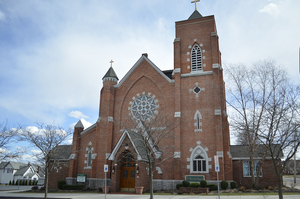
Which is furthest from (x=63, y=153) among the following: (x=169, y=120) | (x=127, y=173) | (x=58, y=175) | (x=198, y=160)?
(x=198, y=160)

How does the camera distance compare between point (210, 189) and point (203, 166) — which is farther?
point (203, 166)

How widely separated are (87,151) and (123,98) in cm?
748

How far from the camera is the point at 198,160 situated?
25328 mm

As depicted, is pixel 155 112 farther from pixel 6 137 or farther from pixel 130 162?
pixel 6 137

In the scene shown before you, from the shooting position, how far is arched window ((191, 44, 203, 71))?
2827cm

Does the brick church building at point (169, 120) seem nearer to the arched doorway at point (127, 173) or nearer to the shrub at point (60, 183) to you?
the arched doorway at point (127, 173)

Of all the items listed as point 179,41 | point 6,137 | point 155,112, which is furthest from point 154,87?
point 6,137

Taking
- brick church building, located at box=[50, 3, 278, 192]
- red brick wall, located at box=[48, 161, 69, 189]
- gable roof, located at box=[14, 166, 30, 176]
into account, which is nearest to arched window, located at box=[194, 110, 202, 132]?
brick church building, located at box=[50, 3, 278, 192]

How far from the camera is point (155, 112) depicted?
28125 millimetres

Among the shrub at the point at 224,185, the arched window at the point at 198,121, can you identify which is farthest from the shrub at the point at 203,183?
the arched window at the point at 198,121

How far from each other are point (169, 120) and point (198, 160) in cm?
499

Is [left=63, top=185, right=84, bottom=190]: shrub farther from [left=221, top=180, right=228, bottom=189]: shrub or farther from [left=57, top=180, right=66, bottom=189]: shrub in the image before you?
[left=221, top=180, right=228, bottom=189]: shrub

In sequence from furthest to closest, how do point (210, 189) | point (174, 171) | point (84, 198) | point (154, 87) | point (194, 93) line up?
point (154, 87), point (194, 93), point (174, 171), point (210, 189), point (84, 198)

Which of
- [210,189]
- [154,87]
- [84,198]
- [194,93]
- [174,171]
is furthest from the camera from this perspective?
[154,87]
